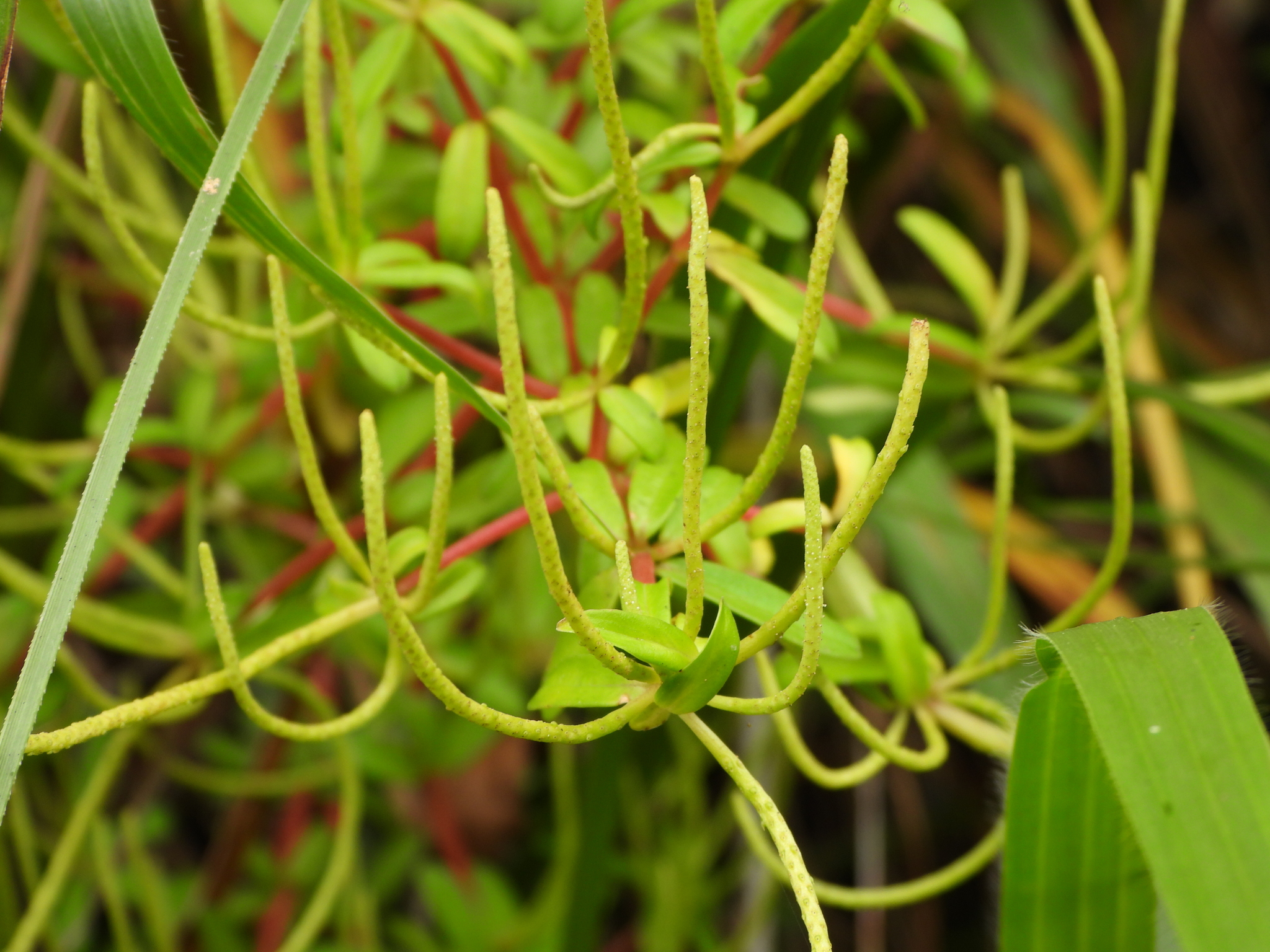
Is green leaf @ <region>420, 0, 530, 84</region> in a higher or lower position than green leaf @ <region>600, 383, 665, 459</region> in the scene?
higher

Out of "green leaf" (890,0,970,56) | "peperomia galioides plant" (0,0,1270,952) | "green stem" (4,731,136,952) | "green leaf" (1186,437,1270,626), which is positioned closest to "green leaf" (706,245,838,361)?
"peperomia galioides plant" (0,0,1270,952)

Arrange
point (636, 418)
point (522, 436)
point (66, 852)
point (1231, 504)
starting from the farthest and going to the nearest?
point (1231, 504) < point (66, 852) < point (636, 418) < point (522, 436)

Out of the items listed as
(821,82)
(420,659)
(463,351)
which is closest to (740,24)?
(821,82)

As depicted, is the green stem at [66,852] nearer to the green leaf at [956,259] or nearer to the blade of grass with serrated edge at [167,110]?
the blade of grass with serrated edge at [167,110]

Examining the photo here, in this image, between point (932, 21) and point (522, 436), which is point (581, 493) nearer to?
point (522, 436)

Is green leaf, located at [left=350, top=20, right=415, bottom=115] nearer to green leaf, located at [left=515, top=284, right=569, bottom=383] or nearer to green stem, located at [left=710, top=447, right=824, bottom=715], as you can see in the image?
green leaf, located at [left=515, top=284, right=569, bottom=383]
